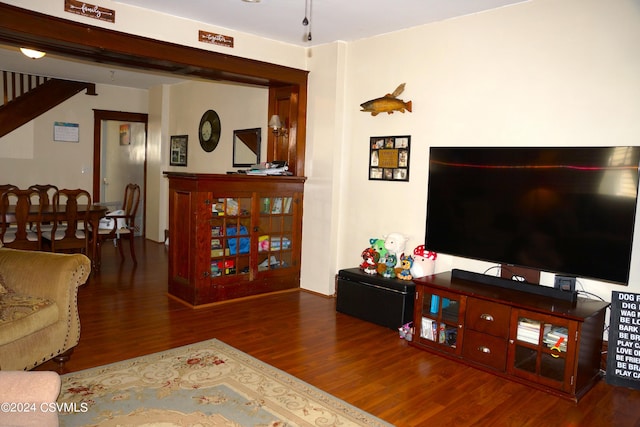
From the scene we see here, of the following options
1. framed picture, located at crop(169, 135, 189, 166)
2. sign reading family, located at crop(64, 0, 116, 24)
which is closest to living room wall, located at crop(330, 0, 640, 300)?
sign reading family, located at crop(64, 0, 116, 24)

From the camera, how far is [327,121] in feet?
16.5

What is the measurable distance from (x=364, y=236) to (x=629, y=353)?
247 cm

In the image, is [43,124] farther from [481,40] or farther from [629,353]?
[629,353]

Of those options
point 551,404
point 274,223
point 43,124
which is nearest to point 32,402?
point 551,404

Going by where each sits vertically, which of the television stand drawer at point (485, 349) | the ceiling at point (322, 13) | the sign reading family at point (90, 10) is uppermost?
the ceiling at point (322, 13)

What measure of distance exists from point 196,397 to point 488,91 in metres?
3.10

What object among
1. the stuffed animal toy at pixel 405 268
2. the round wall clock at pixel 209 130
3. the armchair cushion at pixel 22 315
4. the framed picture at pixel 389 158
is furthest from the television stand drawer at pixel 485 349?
the round wall clock at pixel 209 130

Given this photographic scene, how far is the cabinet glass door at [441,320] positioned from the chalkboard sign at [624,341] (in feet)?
3.10

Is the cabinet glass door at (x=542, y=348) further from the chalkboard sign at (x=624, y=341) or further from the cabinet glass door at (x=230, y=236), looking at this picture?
the cabinet glass door at (x=230, y=236)

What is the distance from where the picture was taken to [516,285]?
3.45m

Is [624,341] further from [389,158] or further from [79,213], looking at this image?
[79,213]

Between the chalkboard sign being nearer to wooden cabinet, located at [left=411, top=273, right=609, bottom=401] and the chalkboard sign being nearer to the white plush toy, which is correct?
wooden cabinet, located at [left=411, top=273, right=609, bottom=401]

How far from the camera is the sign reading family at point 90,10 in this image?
12.1 ft

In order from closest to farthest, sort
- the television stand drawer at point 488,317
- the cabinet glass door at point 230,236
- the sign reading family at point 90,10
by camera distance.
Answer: the television stand drawer at point 488,317 → the sign reading family at point 90,10 → the cabinet glass door at point 230,236
